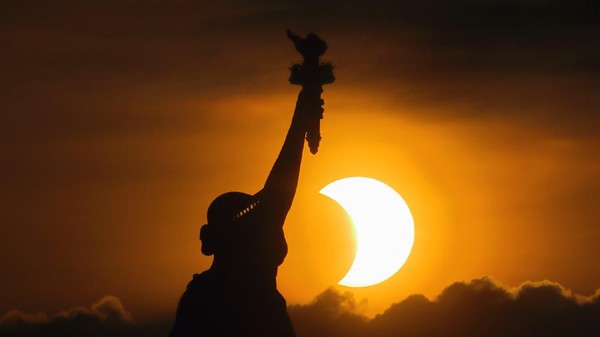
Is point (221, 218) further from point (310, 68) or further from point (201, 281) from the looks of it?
point (310, 68)

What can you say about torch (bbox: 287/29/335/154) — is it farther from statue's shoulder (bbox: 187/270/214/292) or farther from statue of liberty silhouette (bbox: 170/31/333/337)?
statue's shoulder (bbox: 187/270/214/292)

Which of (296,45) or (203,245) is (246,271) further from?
(296,45)

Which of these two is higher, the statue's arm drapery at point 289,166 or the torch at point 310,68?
Answer: the torch at point 310,68

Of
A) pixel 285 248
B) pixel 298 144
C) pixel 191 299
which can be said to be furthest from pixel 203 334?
pixel 298 144

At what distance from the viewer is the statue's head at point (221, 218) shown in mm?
20406

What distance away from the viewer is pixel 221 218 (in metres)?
20.5

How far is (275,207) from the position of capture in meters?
20.5

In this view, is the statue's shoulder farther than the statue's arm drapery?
No

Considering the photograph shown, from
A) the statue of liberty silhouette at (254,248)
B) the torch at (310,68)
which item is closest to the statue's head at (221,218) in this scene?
the statue of liberty silhouette at (254,248)

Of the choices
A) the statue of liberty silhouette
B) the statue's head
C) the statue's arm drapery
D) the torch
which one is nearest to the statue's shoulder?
the statue of liberty silhouette

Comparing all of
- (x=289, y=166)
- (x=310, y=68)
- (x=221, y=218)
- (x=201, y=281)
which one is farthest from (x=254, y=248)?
(x=310, y=68)

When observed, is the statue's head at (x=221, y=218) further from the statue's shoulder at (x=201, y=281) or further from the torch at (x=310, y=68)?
the torch at (x=310, y=68)

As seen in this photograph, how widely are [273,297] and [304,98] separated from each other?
13.1 feet

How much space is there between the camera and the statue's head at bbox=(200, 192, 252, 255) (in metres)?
20.4
